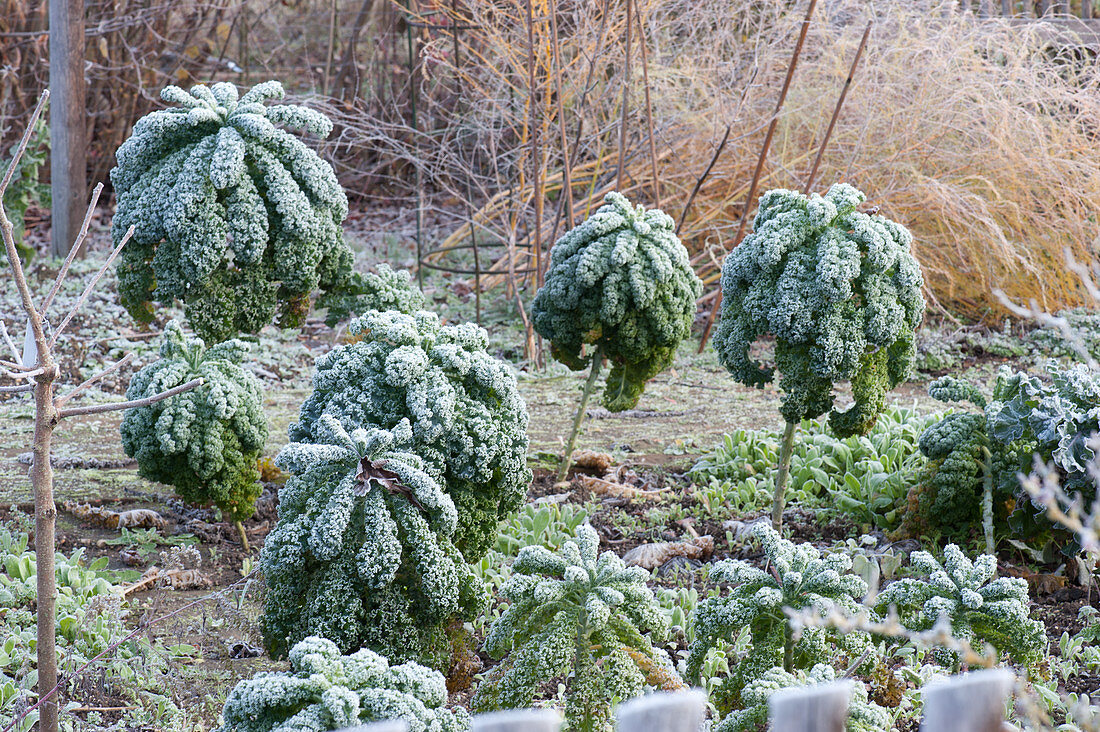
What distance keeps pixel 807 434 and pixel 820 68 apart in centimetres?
322

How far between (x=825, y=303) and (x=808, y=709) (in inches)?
84.3

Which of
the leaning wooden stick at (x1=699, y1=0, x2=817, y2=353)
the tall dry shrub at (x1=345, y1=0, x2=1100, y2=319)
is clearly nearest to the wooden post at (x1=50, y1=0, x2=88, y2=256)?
the tall dry shrub at (x1=345, y1=0, x2=1100, y2=319)

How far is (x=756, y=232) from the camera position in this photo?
3.47 m

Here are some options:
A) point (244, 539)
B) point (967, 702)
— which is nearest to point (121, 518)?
point (244, 539)

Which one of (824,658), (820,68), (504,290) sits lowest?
(504,290)

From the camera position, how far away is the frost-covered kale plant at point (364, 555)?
2191 mm

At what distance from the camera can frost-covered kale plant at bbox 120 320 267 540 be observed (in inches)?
124

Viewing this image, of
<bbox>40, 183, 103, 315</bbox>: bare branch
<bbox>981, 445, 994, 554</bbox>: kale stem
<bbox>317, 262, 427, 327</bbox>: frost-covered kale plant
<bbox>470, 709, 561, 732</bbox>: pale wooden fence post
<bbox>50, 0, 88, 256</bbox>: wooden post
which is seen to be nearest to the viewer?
<bbox>470, 709, 561, 732</bbox>: pale wooden fence post

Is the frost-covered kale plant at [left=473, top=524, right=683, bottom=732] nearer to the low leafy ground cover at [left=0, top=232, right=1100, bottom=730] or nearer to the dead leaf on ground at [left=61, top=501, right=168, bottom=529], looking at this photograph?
the low leafy ground cover at [left=0, top=232, right=1100, bottom=730]

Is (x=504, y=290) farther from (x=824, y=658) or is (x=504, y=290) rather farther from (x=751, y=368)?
(x=824, y=658)

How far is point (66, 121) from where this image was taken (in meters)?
7.29

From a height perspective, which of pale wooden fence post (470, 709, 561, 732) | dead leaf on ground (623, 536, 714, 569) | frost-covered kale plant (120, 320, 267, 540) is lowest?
dead leaf on ground (623, 536, 714, 569)

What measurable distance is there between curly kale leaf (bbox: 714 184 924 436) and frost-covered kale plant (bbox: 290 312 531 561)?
3.46 ft

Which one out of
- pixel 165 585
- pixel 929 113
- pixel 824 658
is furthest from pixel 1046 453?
pixel 929 113
